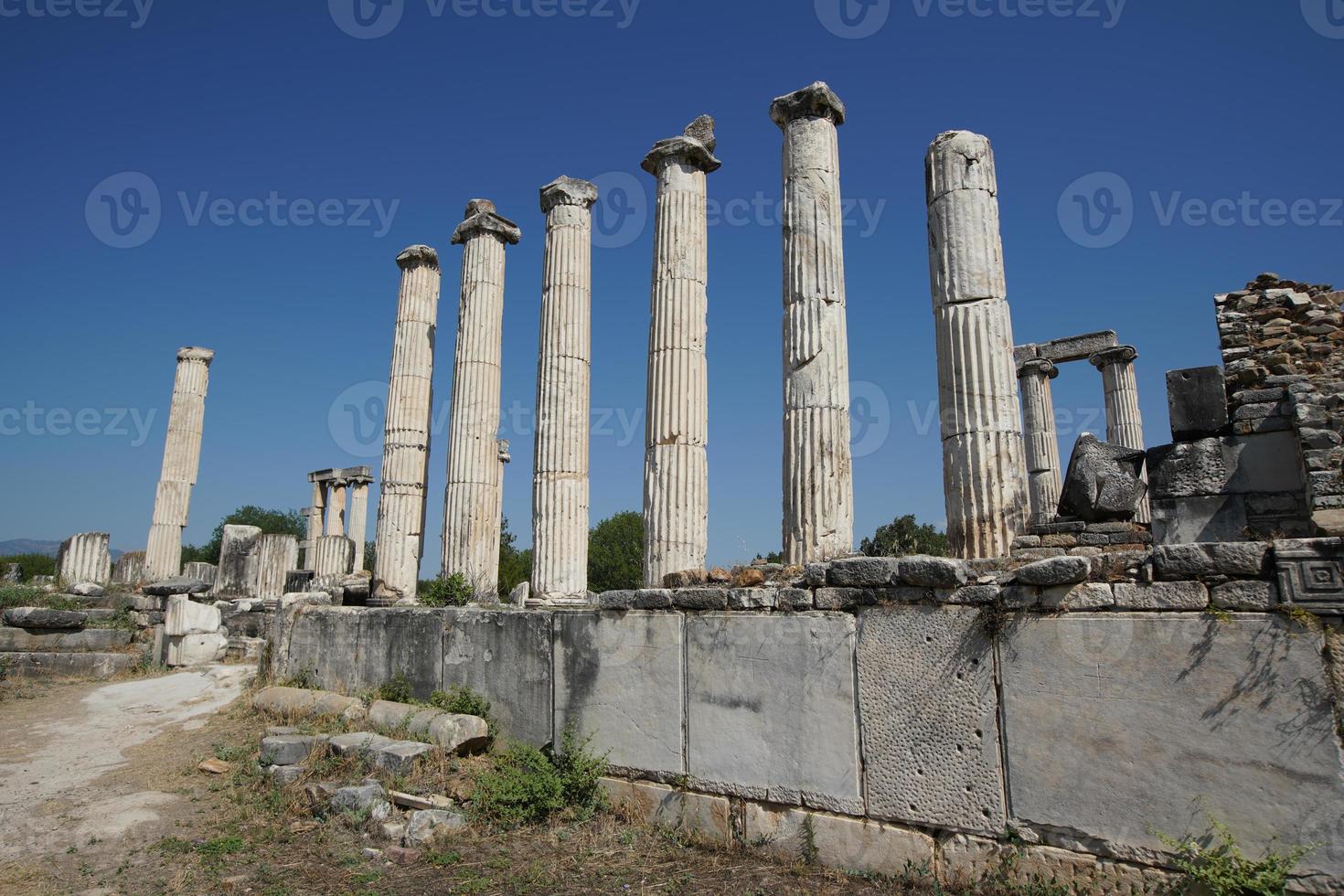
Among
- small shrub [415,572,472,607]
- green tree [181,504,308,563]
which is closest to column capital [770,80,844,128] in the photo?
small shrub [415,572,472,607]

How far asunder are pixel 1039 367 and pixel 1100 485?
1168cm

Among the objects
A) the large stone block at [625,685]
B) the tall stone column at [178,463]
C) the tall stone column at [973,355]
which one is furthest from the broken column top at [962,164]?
the tall stone column at [178,463]

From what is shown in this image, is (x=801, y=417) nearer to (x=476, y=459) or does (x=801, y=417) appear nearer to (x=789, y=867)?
(x=789, y=867)

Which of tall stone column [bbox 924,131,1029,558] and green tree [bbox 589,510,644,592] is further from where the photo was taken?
green tree [bbox 589,510,644,592]

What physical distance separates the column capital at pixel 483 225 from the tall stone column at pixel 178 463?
14023 mm

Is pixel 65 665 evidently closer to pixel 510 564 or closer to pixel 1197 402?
pixel 1197 402

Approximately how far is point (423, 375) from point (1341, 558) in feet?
47.8

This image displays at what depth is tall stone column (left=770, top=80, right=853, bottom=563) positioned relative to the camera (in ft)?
29.6

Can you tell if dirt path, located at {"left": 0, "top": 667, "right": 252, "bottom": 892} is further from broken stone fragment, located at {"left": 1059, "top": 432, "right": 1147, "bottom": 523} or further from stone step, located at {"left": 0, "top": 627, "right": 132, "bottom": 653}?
broken stone fragment, located at {"left": 1059, "top": 432, "right": 1147, "bottom": 523}

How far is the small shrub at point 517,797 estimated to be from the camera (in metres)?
6.98

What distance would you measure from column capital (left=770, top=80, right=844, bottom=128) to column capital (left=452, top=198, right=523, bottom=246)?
21.9 feet

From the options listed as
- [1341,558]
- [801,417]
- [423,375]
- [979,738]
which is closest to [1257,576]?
[1341,558]

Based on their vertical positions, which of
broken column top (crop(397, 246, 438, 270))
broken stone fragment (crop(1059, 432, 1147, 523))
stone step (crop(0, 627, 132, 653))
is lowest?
stone step (crop(0, 627, 132, 653))

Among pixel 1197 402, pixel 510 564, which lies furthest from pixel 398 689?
pixel 510 564
